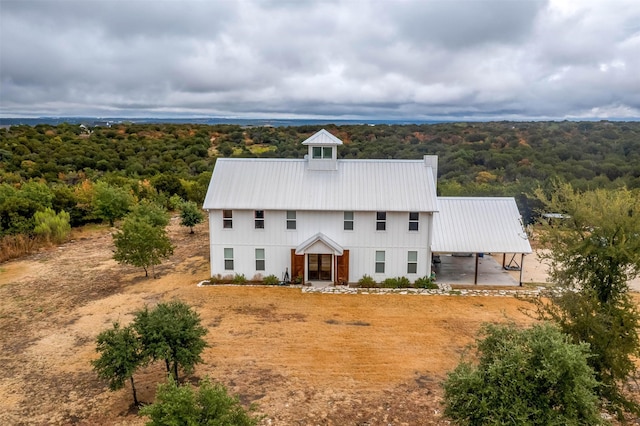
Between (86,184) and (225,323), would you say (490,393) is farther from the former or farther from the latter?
(86,184)

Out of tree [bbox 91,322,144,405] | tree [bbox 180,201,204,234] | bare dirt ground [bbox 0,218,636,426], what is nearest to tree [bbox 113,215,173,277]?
bare dirt ground [bbox 0,218,636,426]

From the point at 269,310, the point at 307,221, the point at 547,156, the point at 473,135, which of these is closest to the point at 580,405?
the point at 269,310

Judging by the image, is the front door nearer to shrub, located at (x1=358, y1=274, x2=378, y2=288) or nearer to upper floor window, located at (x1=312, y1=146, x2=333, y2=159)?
shrub, located at (x1=358, y1=274, x2=378, y2=288)

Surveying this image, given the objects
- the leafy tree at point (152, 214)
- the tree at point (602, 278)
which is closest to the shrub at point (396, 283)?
the tree at point (602, 278)

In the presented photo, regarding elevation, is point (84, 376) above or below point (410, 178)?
below

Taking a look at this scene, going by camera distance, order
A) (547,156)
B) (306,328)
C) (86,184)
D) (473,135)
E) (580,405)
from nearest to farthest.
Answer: (580,405), (306,328), (86,184), (547,156), (473,135)

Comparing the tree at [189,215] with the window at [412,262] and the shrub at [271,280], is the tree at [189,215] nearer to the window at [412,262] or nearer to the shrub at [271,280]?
the shrub at [271,280]
